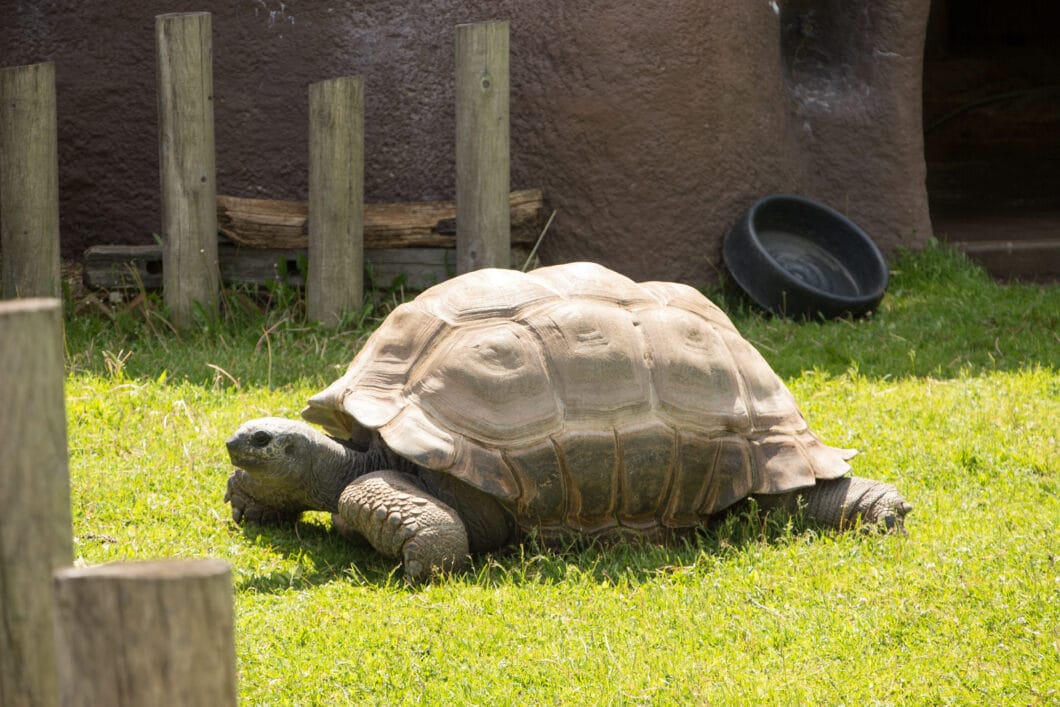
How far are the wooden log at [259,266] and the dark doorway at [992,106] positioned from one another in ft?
18.3

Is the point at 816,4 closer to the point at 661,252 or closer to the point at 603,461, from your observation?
the point at 661,252

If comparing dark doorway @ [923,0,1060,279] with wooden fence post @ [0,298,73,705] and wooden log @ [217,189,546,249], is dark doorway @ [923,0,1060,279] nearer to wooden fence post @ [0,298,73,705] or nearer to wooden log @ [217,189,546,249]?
wooden log @ [217,189,546,249]

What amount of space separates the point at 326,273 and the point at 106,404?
65.9 inches

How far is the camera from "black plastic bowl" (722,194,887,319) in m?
7.37

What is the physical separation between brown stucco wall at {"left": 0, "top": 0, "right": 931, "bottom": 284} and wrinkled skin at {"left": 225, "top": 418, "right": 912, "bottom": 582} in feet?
12.0

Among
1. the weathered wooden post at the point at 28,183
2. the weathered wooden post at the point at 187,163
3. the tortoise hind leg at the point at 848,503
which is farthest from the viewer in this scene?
the weathered wooden post at the point at 187,163

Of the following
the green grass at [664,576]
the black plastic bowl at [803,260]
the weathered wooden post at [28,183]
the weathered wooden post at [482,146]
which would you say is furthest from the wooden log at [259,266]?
the black plastic bowl at [803,260]

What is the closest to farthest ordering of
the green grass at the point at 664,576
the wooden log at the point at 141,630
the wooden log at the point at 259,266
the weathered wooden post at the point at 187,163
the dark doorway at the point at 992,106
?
1. the wooden log at the point at 141,630
2. the green grass at the point at 664,576
3. the weathered wooden post at the point at 187,163
4. the wooden log at the point at 259,266
5. the dark doorway at the point at 992,106

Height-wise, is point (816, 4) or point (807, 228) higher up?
point (816, 4)

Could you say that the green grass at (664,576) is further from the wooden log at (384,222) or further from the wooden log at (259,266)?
the wooden log at (384,222)

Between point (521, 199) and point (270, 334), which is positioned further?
point (521, 199)

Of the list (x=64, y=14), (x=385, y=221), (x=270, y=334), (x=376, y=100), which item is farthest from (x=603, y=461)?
(x=64, y=14)

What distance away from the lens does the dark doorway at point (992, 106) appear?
477 inches

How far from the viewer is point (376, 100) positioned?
7.68 meters
